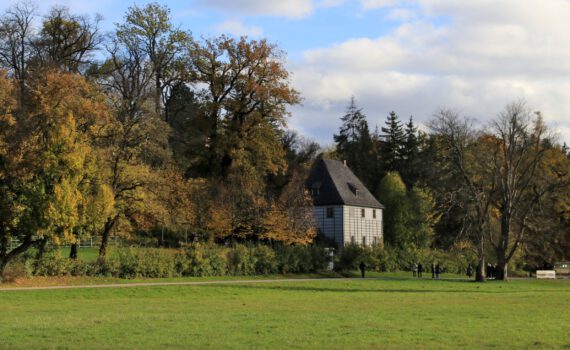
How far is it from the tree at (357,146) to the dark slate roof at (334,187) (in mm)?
18027

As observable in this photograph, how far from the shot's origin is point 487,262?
71.6 metres

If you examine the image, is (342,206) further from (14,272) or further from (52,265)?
(14,272)

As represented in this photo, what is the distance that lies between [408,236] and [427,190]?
574cm

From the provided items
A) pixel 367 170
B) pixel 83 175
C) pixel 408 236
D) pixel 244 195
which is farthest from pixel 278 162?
pixel 367 170

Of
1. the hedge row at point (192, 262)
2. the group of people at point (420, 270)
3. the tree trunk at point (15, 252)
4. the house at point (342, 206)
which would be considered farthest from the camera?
the house at point (342, 206)

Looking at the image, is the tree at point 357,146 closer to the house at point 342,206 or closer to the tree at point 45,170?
the house at point 342,206

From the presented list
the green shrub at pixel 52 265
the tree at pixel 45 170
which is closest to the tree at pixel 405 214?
the green shrub at pixel 52 265

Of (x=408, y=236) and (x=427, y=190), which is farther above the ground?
(x=427, y=190)

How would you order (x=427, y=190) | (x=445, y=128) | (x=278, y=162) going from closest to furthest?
(x=445, y=128)
(x=278, y=162)
(x=427, y=190)

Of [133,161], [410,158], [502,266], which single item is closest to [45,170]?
[133,161]

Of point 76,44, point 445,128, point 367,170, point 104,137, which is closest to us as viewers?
point 104,137

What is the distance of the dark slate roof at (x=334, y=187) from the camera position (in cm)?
7407

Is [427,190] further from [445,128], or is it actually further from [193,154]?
[193,154]

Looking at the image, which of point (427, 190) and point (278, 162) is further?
point (427, 190)
